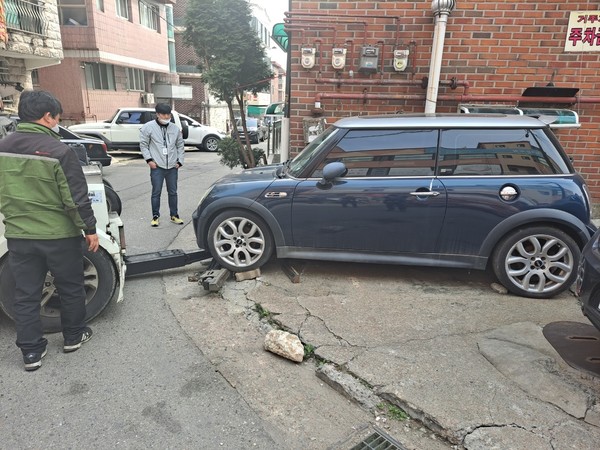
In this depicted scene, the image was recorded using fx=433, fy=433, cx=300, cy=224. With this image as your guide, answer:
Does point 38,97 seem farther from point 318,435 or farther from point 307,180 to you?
point 318,435

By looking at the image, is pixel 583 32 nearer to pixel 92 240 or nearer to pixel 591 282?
pixel 591 282

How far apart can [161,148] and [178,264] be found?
2.39 m

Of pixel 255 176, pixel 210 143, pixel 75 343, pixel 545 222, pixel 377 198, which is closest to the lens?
pixel 75 343

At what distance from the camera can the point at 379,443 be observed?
7.80 feet

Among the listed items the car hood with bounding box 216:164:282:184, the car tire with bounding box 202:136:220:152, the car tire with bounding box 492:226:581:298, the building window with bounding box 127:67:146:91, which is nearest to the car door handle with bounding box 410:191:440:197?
the car tire with bounding box 492:226:581:298

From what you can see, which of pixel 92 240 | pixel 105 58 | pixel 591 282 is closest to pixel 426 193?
pixel 591 282

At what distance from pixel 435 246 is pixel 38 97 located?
340 centimetres

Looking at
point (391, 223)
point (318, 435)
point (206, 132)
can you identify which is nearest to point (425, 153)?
point (391, 223)

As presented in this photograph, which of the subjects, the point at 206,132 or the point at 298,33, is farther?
the point at 206,132

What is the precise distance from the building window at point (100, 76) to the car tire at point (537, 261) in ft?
64.9

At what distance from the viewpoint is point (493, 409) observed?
2562 mm

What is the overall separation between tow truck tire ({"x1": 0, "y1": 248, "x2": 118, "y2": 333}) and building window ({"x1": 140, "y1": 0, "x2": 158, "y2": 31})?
79.3ft

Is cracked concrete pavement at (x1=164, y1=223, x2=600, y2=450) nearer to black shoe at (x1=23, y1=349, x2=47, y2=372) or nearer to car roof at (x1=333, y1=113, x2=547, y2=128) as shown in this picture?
black shoe at (x1=23, y1=349, x2=47, y2=372)

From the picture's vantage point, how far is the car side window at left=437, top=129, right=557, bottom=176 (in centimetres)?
399
